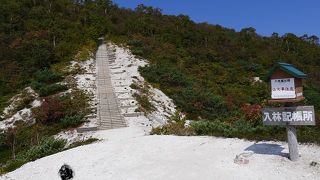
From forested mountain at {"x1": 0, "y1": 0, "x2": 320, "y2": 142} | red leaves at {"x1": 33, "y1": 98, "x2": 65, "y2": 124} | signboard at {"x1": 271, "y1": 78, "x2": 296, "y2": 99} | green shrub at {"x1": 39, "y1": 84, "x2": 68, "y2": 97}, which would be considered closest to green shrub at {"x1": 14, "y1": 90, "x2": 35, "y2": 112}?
green shrub at {"x1": 39, "y1": 84, "x2": 68, "y2": 97}

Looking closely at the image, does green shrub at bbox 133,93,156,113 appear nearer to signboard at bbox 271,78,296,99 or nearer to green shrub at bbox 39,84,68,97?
green shrub at bbox 39,84,68,97

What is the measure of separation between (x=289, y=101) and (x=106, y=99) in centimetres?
1662

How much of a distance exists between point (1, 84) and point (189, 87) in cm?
1467

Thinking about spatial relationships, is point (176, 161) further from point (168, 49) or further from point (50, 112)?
point (168, 49)

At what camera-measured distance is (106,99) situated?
24.5 meters

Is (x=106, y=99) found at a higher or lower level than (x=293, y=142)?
higher

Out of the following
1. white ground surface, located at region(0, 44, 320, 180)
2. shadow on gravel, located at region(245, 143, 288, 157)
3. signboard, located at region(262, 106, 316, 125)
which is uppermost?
signboard, located at region(262, 106, 316, 125)

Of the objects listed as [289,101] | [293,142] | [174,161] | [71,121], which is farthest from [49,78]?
[293,142]

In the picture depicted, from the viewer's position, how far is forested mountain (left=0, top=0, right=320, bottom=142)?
96.2 feet

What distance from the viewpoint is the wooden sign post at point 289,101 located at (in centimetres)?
920

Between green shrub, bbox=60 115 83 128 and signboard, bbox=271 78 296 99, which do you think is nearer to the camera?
signboard, bbox=271 78 296 99

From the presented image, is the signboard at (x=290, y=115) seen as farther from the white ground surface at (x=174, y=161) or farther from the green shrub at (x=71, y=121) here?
the green shrub at (x=71, y=121)

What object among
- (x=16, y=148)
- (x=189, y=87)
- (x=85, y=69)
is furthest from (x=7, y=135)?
(x=189, y=87)

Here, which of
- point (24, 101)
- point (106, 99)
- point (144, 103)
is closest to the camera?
point (144, 103)
